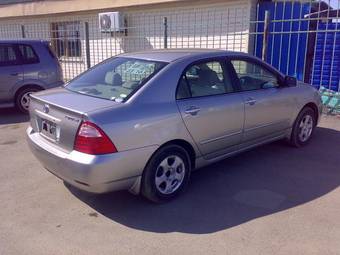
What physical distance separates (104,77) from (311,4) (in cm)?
607

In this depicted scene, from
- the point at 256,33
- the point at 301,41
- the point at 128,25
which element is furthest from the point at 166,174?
the point at 128,25

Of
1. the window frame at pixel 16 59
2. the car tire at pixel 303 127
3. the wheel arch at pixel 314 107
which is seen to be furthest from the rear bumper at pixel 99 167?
the window frame at pixel 16 59

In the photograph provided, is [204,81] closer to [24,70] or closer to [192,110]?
[192,110]

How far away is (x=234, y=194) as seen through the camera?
3.88 meters

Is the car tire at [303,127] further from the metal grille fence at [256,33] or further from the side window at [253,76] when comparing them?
the metal grille fence at [256,33]

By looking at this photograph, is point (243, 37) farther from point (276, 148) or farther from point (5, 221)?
point (5, 221)

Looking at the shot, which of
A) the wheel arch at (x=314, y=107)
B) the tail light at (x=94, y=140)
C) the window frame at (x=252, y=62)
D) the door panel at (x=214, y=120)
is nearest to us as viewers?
the tail light at (x=94, y=140)

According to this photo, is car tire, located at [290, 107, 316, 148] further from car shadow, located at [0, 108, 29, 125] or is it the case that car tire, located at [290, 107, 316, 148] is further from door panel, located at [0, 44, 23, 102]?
door panel, located at [0, 44, 23, 102]

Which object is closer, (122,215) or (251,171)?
(122,215)

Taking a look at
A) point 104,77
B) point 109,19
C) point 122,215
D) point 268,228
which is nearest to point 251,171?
point 268,228

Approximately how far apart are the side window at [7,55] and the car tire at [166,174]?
5175 mm

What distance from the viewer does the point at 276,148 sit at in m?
5.31

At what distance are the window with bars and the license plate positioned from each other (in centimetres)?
970

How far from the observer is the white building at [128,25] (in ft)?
29.5
